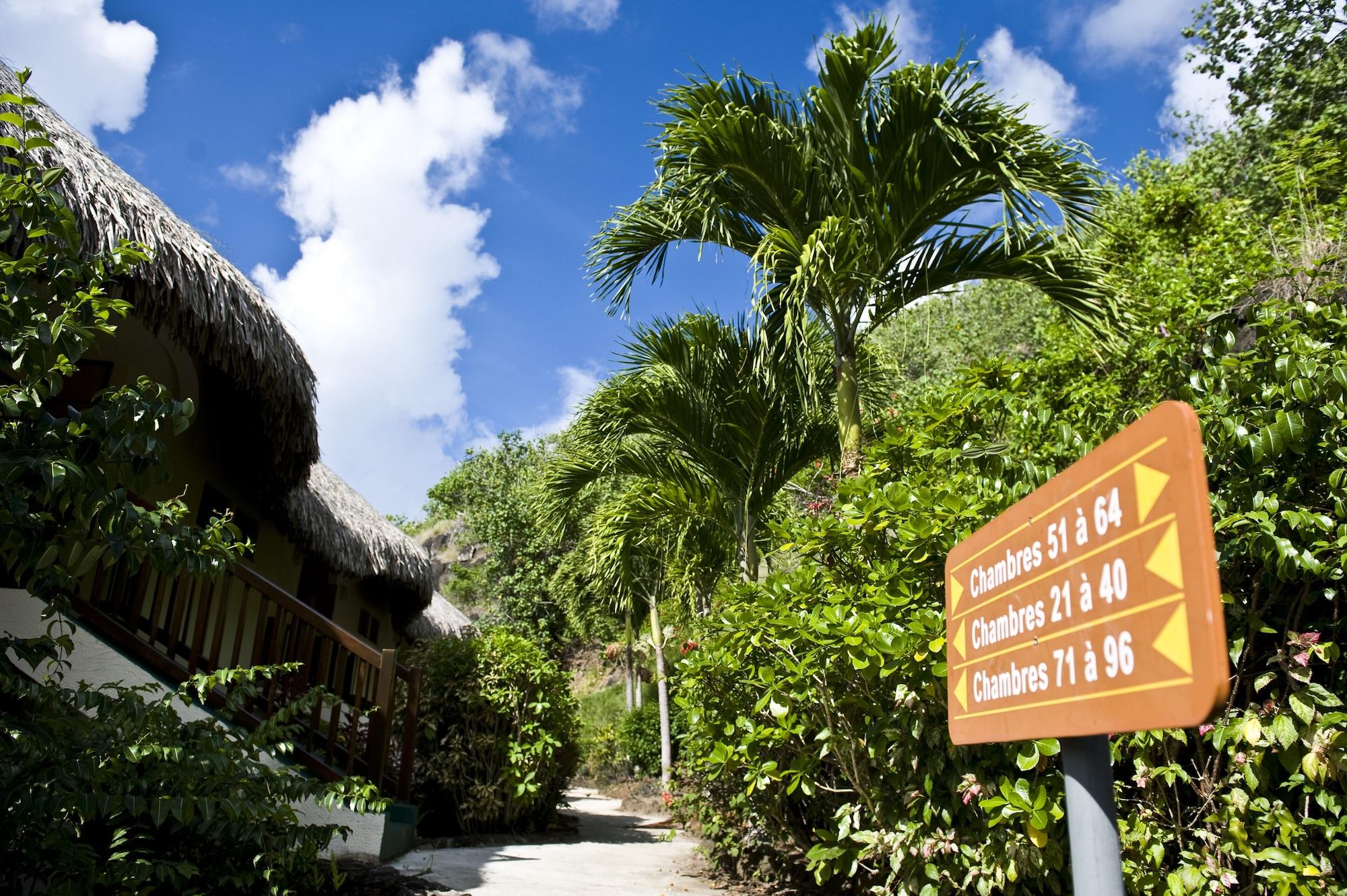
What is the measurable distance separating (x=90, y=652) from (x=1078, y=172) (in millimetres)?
6629

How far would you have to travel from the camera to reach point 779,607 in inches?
146

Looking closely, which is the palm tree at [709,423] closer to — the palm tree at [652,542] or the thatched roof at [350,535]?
the palm tree at [652,542]

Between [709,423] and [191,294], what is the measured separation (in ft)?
13.6

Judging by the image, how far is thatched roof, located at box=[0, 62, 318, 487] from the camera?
4730mm

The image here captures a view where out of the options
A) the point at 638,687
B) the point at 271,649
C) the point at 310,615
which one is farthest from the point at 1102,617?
the point at 638,687

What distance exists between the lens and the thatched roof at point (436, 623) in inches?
527

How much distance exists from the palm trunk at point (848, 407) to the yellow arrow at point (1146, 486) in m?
4.18

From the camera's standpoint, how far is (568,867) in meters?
5.88

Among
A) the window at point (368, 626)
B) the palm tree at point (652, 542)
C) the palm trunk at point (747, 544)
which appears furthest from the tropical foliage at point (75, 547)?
the window at point (368, 626)

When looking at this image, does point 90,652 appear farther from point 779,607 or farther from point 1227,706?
point 1227,706

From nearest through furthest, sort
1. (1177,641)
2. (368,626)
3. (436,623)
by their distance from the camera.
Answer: (1177,641)
(368,626)
(436,623)

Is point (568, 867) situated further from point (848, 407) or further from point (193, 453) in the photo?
point (193, 453)

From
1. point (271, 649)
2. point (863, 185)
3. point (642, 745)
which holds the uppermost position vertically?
point (863, 185)

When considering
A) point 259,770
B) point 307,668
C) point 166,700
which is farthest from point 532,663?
point 166,700
